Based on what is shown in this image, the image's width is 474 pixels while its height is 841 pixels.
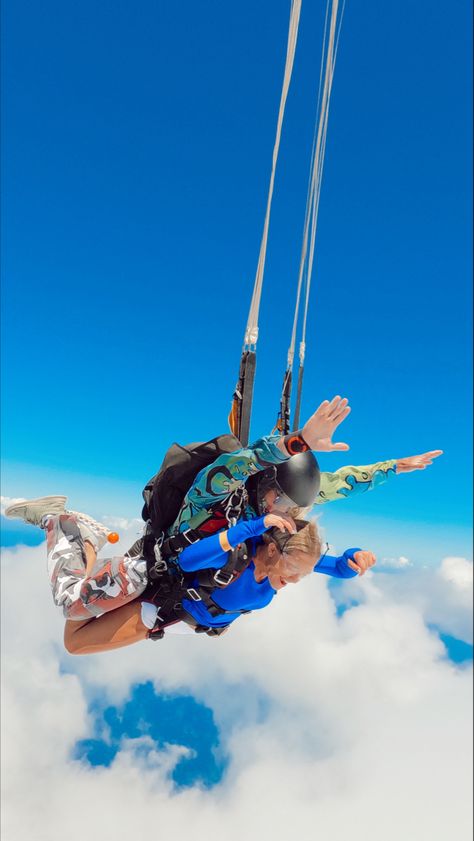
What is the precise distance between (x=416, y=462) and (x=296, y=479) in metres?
0.88

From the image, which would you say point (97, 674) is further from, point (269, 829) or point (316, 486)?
point (316, 486)

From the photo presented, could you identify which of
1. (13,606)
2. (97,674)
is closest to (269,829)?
(97,674)

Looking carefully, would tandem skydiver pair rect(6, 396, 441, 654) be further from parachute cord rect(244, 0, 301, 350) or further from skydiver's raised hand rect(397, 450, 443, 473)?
parachute cord rect(244, 0, 301, 350)

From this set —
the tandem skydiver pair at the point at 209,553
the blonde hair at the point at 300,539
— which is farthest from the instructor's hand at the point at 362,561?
the blonde hair at the point at 300,539

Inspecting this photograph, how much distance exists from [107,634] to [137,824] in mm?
157241

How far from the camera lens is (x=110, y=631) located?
3.29 m

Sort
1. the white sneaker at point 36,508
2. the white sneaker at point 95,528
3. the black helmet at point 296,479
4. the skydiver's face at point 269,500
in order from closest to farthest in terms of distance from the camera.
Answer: the black helmet at point 296,479 < the skydiver's face at point 269,500 < the white sneaker at point 95,528 < the white sneaker at point 36,508

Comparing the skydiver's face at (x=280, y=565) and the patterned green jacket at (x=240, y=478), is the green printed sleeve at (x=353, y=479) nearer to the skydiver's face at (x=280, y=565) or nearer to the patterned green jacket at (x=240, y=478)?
the patterned green jacket at (x=240, y=478)

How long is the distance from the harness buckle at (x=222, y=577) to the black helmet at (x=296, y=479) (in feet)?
1.54

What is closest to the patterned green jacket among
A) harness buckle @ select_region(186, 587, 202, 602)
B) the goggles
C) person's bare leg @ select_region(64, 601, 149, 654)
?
the goggles

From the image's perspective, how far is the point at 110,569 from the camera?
10.3 feet

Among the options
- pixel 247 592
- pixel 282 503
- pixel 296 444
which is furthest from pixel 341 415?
pixel 247 592

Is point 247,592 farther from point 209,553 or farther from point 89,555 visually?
point 89,555

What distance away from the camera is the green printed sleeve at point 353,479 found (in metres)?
3.28
